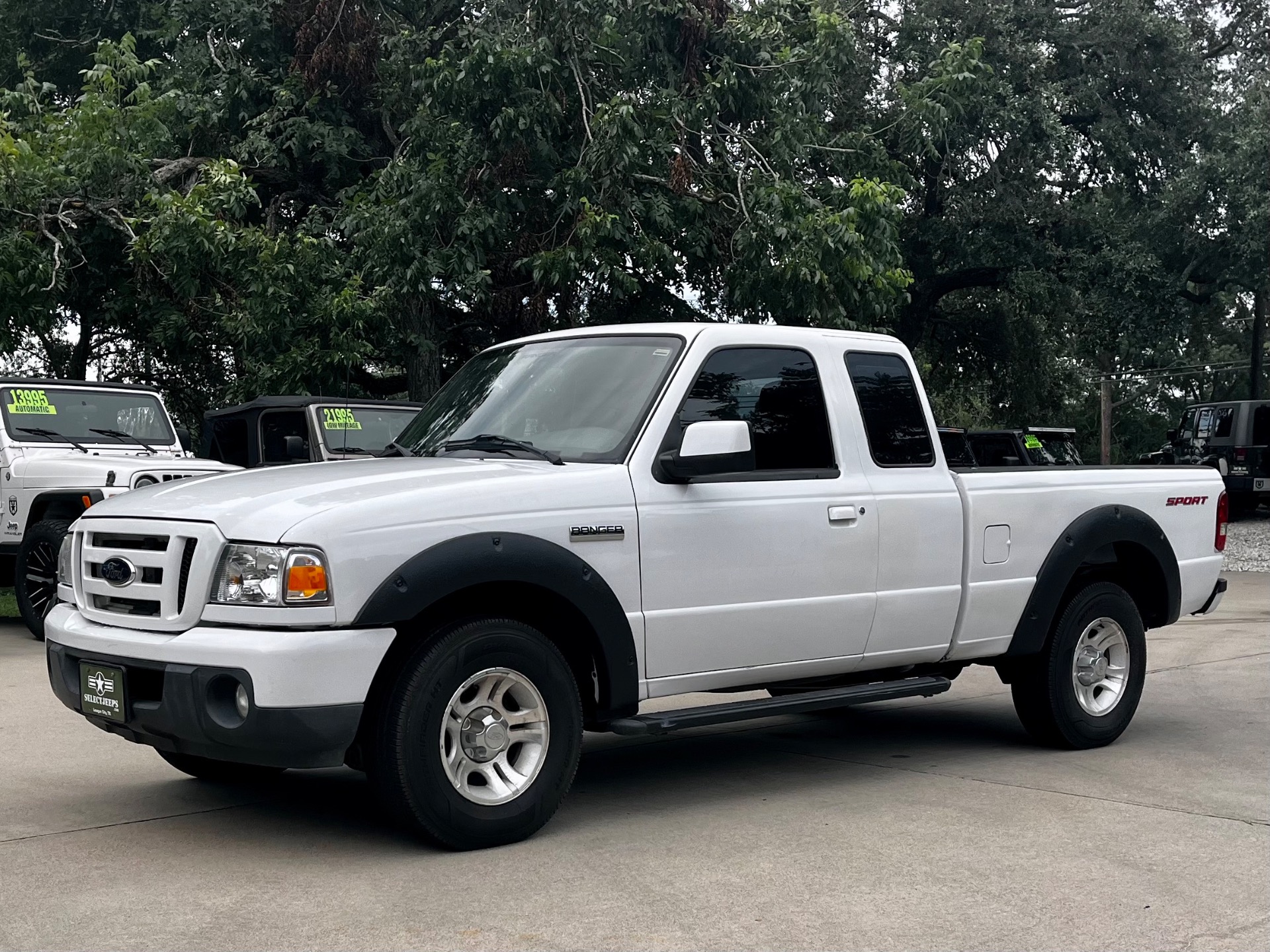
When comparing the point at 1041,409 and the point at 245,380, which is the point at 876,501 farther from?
the point at 1041,409

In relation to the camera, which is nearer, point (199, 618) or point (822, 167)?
point (199, 618)

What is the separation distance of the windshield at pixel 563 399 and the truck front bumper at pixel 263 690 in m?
1.30

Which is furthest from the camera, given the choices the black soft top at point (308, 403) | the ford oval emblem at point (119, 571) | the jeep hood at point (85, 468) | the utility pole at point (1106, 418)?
the utility pole at point (1106, 418)

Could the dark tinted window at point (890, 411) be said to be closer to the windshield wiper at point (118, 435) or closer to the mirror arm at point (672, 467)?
the mirror arm at point (672, 467)

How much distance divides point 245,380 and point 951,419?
48.7m

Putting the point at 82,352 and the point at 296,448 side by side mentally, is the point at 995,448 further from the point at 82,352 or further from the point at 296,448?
the point at 82,352

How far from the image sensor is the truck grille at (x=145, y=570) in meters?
5.00

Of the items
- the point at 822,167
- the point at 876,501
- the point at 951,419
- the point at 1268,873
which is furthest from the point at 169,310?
the point at 951,419

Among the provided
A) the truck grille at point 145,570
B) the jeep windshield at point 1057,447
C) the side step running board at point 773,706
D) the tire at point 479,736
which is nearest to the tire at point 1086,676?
the side step running board at point 773,706

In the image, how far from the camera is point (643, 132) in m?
17.5

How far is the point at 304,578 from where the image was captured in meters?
4.84

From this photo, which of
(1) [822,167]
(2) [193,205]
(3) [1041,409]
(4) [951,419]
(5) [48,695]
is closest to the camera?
(5) [48,695]

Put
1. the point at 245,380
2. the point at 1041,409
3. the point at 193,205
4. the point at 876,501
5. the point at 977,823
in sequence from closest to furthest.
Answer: the point at 977,823 → the point at 876,501 → the point at 193,205 → the point at 245,380 → the point at 1041,409

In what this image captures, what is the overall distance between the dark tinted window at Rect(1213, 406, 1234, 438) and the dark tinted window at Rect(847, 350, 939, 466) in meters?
23.8
